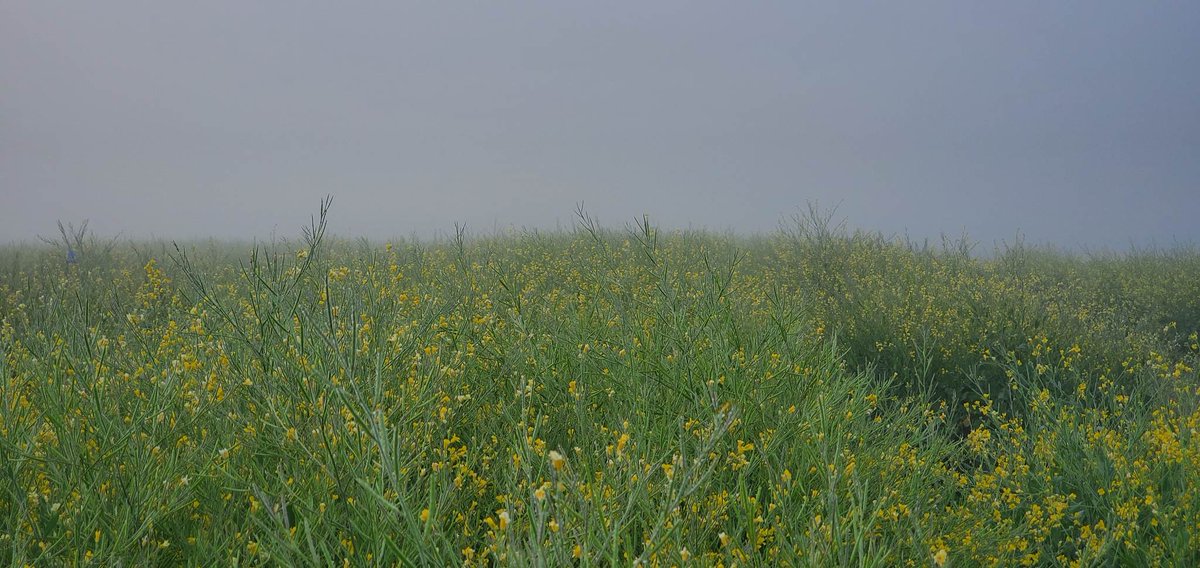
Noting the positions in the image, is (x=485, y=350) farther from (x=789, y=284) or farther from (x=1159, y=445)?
(x=789, y=284)

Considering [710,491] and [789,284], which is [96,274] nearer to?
[789,284]

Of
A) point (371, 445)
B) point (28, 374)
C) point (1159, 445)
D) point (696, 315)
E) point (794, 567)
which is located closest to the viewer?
point (371, 445)

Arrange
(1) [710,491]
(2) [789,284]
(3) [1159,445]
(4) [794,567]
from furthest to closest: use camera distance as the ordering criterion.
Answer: (2) [789,284], (3) [1159,445], (1) [710,491], (4) [794,567]

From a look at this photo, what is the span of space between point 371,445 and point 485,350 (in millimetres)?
1709

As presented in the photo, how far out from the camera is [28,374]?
8.62 feet

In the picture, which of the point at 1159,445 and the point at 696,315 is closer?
the point at 1159,445

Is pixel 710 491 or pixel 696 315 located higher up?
pixel 696 315

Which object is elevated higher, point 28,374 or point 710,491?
point 28,374

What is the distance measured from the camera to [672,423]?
96.6 inches

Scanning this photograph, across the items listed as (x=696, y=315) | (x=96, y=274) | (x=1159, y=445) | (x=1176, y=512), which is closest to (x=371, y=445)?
(x=696, y=315)

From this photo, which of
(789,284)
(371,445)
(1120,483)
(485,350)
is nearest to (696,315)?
(485,350)

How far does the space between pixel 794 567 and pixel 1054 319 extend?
196 inches

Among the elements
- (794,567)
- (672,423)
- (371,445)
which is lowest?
(794,567)

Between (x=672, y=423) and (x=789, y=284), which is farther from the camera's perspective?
(x=789, y=284)
